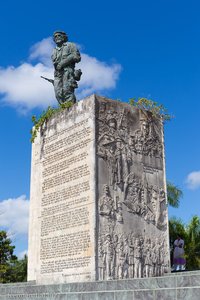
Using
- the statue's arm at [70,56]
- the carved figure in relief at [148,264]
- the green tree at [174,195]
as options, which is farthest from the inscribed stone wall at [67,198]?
the green tree at [174,195]

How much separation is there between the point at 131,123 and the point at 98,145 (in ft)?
5.15

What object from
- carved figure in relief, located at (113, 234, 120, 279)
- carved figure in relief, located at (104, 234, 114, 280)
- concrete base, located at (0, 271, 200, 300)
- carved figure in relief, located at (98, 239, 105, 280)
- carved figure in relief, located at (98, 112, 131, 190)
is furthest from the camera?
carved figure in relief, located at (98, 112, 131, 190)

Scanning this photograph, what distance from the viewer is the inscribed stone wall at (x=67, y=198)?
37.2 feet

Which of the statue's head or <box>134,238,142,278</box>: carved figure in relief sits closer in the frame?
<box>134,238,142,278</box>: carved figure in relief

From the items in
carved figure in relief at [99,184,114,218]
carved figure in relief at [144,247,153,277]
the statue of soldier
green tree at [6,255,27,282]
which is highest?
the statue of soldier

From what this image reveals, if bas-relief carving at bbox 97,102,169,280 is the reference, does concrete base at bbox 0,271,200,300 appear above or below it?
below

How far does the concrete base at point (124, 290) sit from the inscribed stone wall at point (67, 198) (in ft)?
1.95

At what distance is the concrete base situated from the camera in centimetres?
787

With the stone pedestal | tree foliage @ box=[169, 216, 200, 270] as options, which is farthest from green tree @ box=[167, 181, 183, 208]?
the stone pedestal

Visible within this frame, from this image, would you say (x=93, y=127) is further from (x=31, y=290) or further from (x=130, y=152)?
(x=31, y=290)

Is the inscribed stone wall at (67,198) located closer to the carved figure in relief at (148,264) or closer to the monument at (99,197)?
the monument at (99,197)

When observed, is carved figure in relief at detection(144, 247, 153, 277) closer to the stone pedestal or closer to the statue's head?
the stone pedestal

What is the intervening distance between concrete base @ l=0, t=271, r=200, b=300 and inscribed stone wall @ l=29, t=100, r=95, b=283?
60 centimetres

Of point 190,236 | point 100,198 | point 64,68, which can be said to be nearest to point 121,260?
point 100,198
